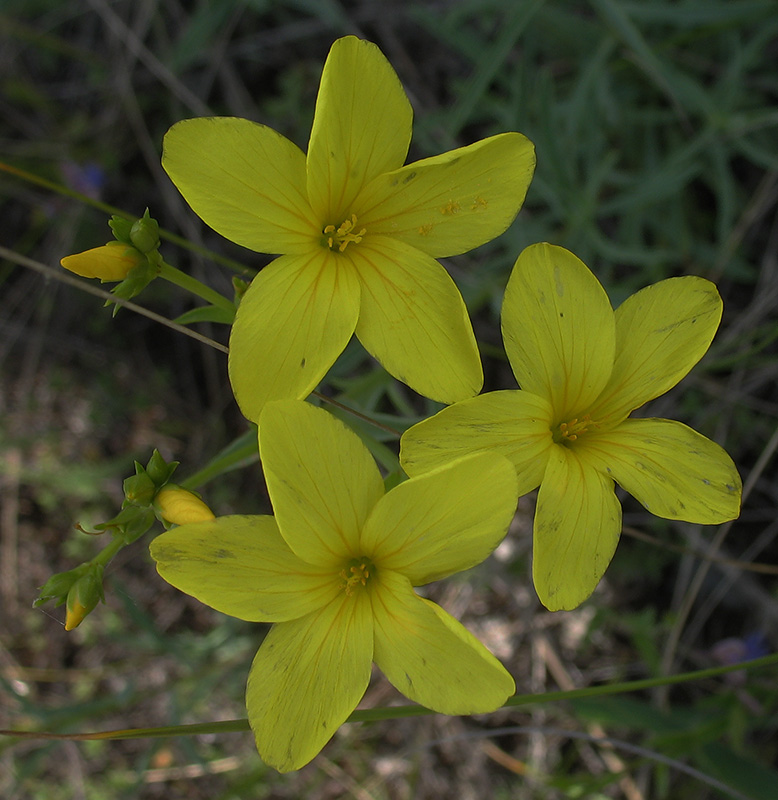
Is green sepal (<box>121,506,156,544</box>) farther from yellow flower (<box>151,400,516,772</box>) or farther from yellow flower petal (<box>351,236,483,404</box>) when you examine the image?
yellow flower petal (<box>351,236,483,404</box>)

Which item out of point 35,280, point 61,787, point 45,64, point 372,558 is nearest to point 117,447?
point 35,280

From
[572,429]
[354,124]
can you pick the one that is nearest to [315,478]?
[572,429]

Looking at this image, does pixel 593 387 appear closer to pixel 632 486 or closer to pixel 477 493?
pixel 632 486

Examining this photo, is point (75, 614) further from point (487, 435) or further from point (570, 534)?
point (570, 534)

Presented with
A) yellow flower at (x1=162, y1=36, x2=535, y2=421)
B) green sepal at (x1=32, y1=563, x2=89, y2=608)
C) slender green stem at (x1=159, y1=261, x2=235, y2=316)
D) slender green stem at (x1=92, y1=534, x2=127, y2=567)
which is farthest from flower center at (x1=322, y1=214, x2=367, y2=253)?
green sepal at (x1=32, y1=563, x2=89, y2=608)

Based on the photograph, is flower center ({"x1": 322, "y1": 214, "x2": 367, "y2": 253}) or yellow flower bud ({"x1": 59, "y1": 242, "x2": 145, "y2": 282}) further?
flower center ({"x1": 322, "y1": 214, "x2": 367, "y2": 253})

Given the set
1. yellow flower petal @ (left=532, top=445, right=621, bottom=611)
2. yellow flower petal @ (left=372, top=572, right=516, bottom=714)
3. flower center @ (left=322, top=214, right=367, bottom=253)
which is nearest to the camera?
yellow flower petal @ (left=372, top=572, right=516, bottom=714)
